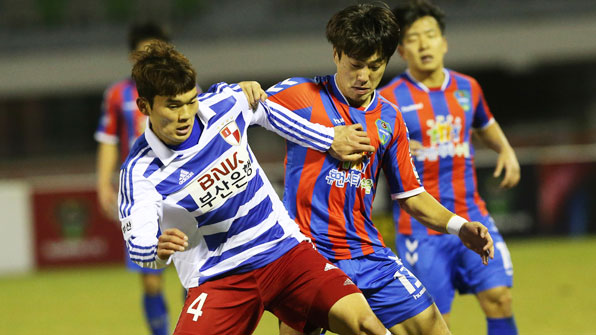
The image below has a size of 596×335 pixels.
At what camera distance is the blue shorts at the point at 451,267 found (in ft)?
15.5

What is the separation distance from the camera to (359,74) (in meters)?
3.77

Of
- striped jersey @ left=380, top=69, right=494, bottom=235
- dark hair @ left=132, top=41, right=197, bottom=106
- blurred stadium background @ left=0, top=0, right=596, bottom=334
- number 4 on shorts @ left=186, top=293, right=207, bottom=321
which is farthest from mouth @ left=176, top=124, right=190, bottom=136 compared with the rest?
blurred stadium background @ left=0, top=0, right=596, bottom=334

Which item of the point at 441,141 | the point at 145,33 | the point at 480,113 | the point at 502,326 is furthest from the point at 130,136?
the point at 502,326

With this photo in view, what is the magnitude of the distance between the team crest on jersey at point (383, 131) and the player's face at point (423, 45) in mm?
1139

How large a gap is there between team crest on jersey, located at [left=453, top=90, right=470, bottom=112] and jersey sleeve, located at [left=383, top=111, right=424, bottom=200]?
3.60 feet

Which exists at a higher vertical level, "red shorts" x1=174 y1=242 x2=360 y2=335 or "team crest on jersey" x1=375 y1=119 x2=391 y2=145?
"team crest on jersey" x1=375 y1=119 x2=391 y2=145

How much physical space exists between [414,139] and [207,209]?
1.69m

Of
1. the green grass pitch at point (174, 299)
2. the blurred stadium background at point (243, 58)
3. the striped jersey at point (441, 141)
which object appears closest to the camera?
the striped jersey at point (441, 141)

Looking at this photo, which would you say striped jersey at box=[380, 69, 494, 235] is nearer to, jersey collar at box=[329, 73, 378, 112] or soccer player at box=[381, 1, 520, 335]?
soccer player at box=[381, 1, 520, 335]

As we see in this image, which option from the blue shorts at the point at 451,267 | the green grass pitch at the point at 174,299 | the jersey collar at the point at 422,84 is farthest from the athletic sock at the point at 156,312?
the jersey collar at the point at 422,84

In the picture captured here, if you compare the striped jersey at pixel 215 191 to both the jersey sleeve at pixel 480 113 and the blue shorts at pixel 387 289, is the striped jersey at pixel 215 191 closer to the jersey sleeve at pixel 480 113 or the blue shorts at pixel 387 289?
the blue shorts at pixel 387 289

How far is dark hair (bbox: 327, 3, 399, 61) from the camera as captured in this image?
3.71 m

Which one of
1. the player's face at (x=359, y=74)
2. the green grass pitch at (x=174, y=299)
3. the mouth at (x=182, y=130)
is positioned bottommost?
the green grass pitch at (x=174, y=299)

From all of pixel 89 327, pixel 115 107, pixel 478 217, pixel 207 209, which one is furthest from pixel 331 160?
pixel 89 327
